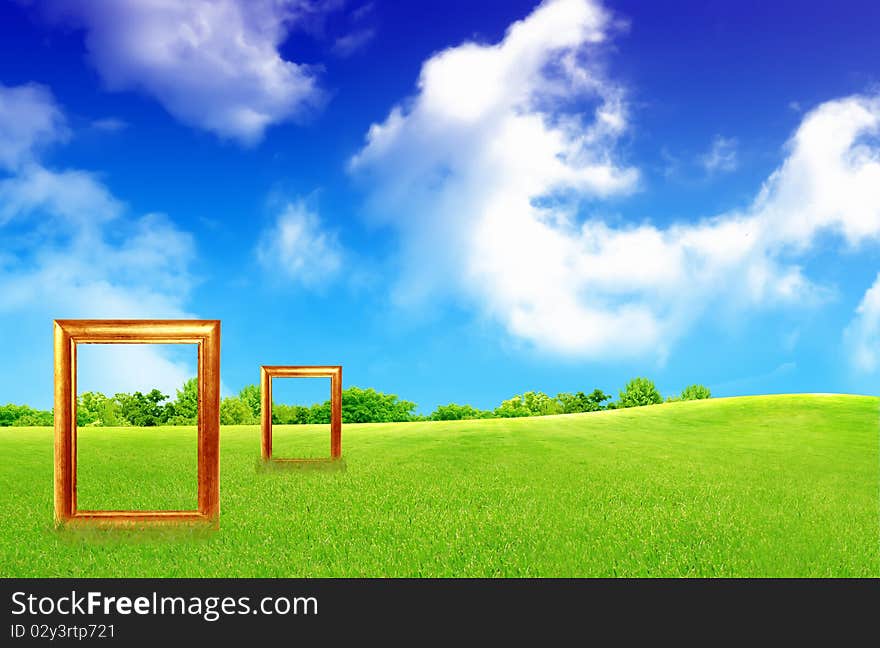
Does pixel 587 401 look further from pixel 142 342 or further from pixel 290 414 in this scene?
pixel 142 342

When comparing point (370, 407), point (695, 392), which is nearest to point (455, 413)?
point (370, 407)

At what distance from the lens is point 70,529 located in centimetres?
1009

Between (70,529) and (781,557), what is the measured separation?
34.2ft

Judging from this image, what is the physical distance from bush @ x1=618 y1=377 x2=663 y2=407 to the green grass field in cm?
4523

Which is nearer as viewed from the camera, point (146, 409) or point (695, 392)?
point (146, 409)

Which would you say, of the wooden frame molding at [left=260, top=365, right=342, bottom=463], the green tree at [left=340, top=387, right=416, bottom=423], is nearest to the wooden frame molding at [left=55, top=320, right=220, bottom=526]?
the wooden frame molding at [left=260, top=365, right=342, bottom=463]

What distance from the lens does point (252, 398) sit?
62719mm

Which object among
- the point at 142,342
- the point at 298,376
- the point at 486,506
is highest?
the point at 142,342

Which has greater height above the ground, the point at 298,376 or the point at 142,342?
the point at 142,342

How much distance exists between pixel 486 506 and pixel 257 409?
53010 millimetres

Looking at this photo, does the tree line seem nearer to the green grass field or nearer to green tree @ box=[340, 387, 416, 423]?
green tree @ box=[340, 387, 416, 423]

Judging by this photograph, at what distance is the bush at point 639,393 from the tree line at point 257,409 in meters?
10.5

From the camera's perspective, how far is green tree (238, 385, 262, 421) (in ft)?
202
